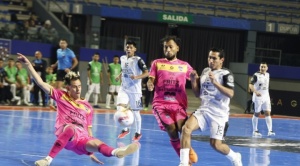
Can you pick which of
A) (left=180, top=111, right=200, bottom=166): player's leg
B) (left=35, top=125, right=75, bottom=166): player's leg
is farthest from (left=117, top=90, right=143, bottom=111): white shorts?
(left=35, top=125, right=75, bottom=166): player's leg

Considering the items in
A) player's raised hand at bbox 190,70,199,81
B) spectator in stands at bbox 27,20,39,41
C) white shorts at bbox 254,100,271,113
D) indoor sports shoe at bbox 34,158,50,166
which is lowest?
indoor sports shoe at bbox 34,158,50,166

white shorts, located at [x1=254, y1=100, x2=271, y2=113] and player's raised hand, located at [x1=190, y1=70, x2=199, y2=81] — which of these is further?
white shorts, located at [x1=254, y1=100, x2=271, y2=113]

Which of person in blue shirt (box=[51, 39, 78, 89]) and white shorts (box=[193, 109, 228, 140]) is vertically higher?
person in blue shirt (box=[51, 39, 78, 89])

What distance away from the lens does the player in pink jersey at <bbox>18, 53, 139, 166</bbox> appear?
28.5ft

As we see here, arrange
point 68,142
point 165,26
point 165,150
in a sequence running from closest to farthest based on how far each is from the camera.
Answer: point 68,142 < point 165,150 < point 165,26

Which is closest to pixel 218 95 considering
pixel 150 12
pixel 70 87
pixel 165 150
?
pixel 70 87

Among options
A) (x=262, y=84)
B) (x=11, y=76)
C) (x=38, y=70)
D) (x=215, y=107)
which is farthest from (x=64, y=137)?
(x=38, y=70)

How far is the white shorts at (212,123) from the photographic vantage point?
9070 mm

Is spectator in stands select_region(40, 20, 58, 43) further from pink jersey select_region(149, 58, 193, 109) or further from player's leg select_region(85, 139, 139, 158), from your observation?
player's leg select_region(85, 139, 139, 158)

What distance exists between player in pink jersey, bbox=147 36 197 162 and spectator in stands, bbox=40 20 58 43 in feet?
55.8

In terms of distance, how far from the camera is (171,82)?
9781mm

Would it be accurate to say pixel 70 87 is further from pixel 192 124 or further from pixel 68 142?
pixel 192 124

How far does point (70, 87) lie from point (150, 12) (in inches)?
942

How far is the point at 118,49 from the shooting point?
2848cm
